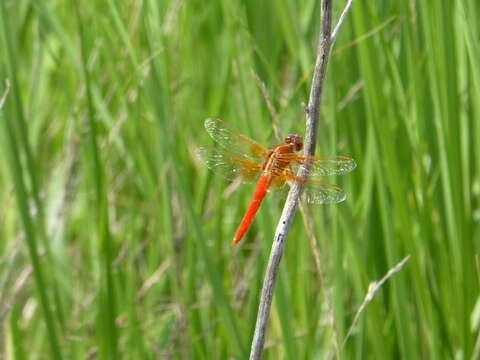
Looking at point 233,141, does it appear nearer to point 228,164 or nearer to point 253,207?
point 228,164

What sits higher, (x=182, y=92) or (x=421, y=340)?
(x=182, y=92)

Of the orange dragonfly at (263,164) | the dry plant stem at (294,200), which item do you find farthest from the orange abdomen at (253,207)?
the dry plant stem at (294,200)

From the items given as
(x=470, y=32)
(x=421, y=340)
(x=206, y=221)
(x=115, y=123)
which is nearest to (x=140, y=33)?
(x=115, y=123)

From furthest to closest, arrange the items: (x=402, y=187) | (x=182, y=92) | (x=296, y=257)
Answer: (x=182, y=92) < (x=296, y=257) < (x=402, y=187)

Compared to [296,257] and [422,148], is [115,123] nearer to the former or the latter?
[296,257]

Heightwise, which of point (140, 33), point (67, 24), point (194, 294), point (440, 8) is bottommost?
point (194, 294)
